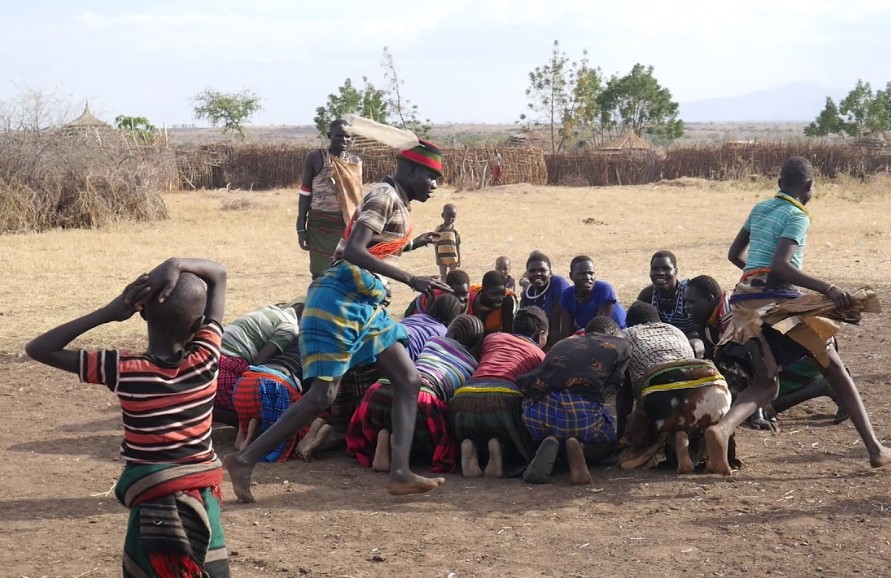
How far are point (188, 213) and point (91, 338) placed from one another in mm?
14099

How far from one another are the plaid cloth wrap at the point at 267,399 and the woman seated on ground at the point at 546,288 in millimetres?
1882

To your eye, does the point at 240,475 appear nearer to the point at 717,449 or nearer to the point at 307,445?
the point at 307,445

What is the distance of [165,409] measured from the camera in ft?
9.37

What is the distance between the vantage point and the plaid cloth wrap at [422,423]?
5.02 m

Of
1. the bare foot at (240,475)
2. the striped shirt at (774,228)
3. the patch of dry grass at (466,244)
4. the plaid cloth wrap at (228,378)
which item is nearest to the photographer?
the bare foot at (240,475)

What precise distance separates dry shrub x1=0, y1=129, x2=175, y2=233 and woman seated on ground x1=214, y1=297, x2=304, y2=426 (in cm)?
1311

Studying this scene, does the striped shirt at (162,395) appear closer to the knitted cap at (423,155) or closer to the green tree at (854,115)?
the knitted cap at (423,155)

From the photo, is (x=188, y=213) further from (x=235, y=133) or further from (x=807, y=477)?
(x=235, y=133)

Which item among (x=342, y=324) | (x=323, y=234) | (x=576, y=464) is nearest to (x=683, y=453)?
(x=576, y=464)

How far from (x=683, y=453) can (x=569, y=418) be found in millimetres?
572

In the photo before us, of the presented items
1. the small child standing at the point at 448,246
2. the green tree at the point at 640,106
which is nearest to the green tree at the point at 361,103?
the green tree at the point at 640,106

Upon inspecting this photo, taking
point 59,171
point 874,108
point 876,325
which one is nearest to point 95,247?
point 59,171

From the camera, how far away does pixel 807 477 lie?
4727 mm

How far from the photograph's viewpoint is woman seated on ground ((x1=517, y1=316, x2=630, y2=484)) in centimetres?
476
